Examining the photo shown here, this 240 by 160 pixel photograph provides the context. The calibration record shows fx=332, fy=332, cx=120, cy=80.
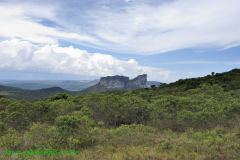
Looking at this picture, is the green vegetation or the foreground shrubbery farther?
the foreground shrubbery

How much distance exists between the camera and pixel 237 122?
53.5 ft

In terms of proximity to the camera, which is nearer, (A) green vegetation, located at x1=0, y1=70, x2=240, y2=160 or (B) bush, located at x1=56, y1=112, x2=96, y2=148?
(A) green vegetation, located at x1=0, y1=70, x2=240, y2=160

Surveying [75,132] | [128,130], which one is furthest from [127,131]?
[75,132]

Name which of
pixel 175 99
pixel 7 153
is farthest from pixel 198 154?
pixel 175 99

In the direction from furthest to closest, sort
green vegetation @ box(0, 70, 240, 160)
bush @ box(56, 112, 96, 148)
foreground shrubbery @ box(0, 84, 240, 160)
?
1. bush @ box(56, 112, 96, 148)
2. foreground shrubbery @ box(0, 84, 240, 160)
3. green vegetation @ box(0, 70, 240, 160)

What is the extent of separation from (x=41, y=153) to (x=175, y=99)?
11.8 meters

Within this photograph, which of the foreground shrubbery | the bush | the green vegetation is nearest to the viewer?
the green vegetation

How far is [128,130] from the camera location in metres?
12.4

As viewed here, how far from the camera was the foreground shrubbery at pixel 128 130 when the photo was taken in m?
9.70

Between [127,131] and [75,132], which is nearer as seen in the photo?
[75,132]

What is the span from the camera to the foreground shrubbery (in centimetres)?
970

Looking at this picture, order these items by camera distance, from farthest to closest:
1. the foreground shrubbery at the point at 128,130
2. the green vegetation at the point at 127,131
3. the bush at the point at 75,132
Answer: the bush at the point at 75,132 < the foreground shrubbery at the point at 128,130 < the green vegetation at the point at 127,131

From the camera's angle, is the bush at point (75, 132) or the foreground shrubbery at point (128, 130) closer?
the foreground shrubbery at point (128, 130)

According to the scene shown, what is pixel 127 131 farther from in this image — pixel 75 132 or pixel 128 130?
pixel 75 132
